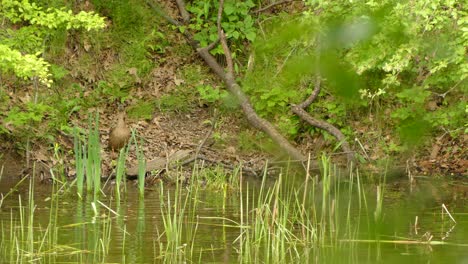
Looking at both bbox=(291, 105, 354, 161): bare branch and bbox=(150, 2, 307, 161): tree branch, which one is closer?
bbox=(291, 105, 354, 161): bare branch

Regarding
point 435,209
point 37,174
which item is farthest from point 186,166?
point 435,209

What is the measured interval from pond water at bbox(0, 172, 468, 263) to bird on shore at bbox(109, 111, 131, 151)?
3.02 metres

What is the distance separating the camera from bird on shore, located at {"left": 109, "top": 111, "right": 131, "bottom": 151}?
577 inches

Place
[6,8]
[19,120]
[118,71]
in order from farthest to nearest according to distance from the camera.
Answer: [118,71]
[19,120]
[6,8]

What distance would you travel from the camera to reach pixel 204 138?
1548cm

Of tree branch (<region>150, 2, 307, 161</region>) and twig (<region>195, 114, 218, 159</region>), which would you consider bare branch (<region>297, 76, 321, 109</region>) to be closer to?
tree branch (<region>150, 2, 307, 161</region>)

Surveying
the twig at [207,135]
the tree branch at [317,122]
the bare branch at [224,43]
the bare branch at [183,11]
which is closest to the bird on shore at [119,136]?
the twig at [207,135]

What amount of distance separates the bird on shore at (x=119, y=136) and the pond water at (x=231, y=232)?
3.02 m

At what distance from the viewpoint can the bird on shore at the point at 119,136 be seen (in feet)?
48.1

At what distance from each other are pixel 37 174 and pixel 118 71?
3.33 m

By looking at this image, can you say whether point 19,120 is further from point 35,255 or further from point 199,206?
point 35,255

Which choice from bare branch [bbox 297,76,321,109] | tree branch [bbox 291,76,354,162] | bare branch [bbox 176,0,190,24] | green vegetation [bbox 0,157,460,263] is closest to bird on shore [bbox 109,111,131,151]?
tree branch [bbox 291,76,354,162]

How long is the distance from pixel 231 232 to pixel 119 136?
5946 mm

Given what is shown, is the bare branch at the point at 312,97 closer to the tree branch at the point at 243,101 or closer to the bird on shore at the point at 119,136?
the tree branch at the point at 243,101
